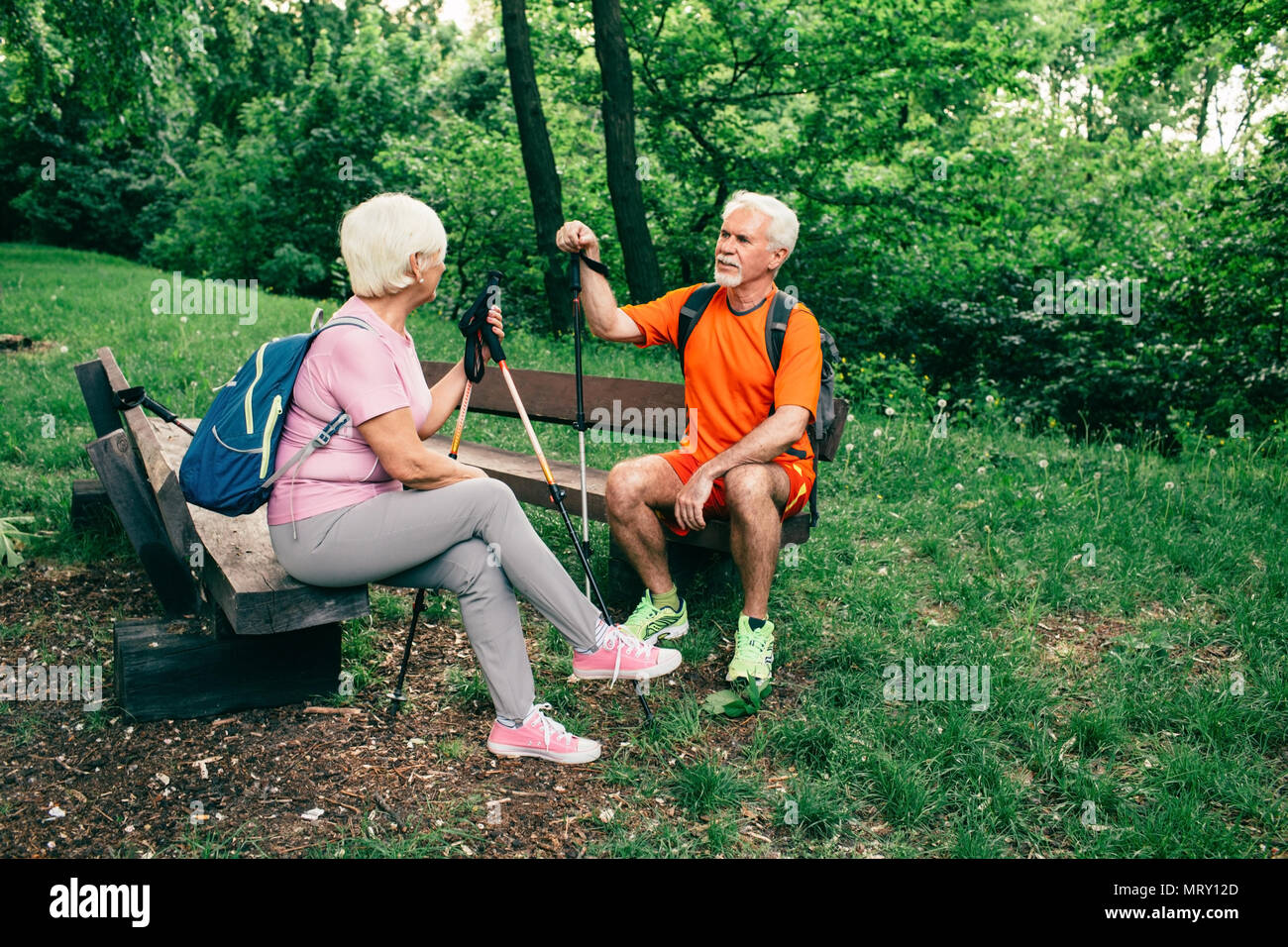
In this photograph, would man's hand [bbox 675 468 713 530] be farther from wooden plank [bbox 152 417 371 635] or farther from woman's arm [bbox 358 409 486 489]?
wooden plank [bbox 152 417 371 635]

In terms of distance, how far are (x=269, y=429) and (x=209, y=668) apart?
0.93m

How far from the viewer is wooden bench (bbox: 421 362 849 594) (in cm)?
396

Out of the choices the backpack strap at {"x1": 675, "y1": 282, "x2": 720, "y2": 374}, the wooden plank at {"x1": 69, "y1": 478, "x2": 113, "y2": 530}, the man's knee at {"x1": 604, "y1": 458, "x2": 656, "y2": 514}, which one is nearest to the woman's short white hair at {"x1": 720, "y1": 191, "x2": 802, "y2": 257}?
the backpack strap at {"x1": 675, "y1": 282, "x2": 720, "y2": 374}

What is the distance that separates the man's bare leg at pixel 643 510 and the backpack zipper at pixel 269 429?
1383 mm

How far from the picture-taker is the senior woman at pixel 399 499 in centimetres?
286

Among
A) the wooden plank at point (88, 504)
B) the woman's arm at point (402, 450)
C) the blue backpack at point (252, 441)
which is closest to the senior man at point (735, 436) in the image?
the woman's arm at point (402, 450)

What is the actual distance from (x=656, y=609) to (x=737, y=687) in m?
0.52

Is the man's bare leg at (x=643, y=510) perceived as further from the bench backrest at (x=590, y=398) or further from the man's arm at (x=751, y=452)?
the bench backrest at (x=590, y=398)

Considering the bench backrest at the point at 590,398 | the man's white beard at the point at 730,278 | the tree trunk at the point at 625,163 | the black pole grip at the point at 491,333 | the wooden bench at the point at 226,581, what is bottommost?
the wooden bench at the point at 226,581

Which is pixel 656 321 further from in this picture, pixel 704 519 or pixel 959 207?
pixel 959 207

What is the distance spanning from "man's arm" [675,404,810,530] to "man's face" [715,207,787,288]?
59 centimetres

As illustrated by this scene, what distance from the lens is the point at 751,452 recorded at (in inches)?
143

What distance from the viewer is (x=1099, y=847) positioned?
270 cm
